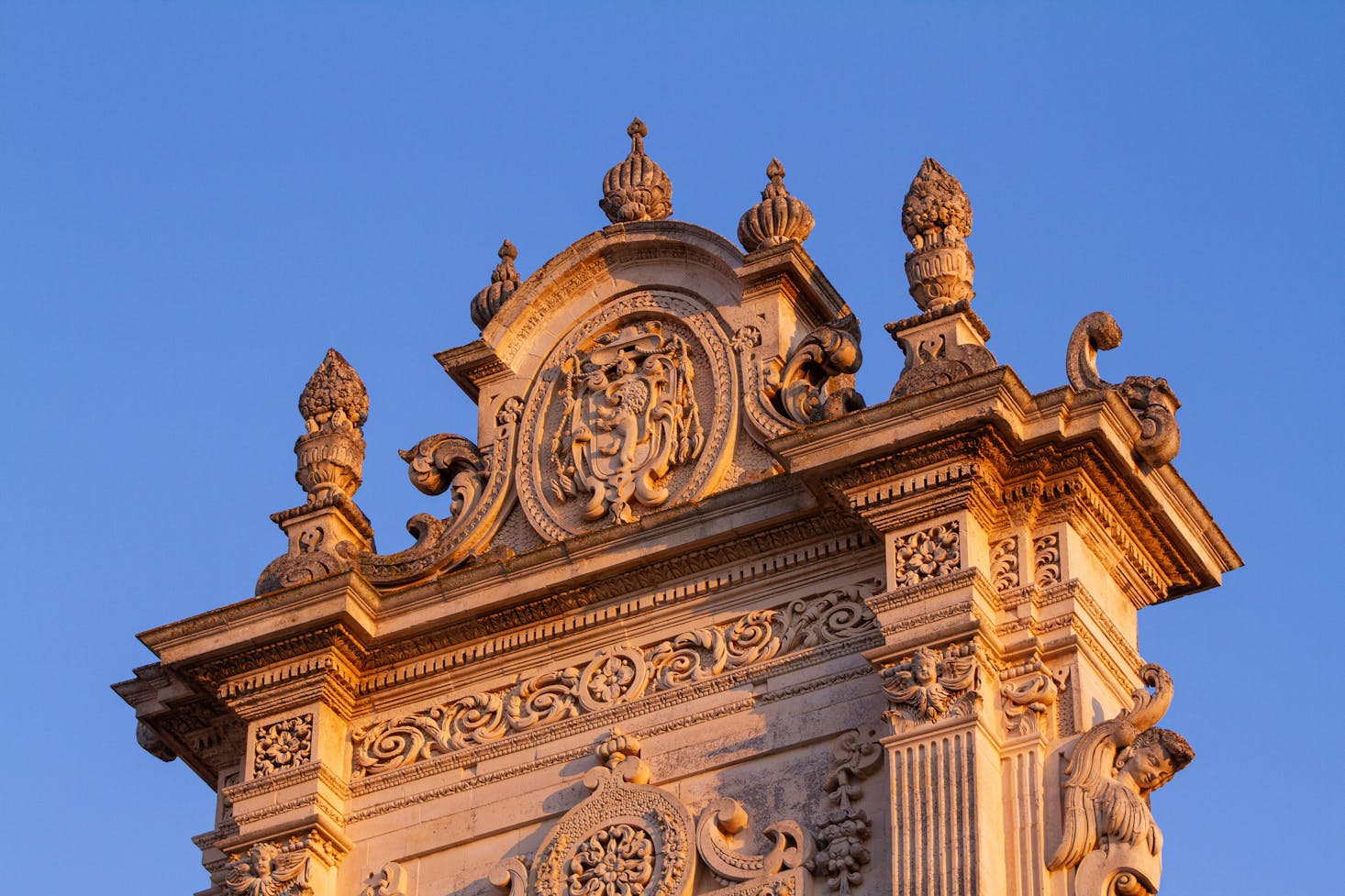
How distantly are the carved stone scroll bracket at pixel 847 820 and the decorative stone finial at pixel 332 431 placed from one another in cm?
447

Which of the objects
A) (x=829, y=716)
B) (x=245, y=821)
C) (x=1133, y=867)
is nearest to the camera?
(x=1133, y=867)

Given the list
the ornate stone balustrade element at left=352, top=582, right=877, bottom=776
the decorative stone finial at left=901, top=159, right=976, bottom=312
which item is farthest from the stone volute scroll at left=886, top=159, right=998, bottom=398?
the ornate stone balustrade element at left=352, top=582, right=877, bottom=776

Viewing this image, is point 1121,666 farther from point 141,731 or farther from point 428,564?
point 141,731

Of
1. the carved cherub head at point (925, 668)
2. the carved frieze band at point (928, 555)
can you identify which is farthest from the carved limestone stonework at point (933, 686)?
the carved frieze band at point (928, 555)

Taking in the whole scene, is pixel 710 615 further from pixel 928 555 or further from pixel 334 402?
pixel 334 402

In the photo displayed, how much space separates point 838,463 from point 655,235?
2.83 meters

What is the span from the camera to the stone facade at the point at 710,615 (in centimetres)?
1995

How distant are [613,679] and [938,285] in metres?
3.14

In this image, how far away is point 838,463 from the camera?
20781 mm

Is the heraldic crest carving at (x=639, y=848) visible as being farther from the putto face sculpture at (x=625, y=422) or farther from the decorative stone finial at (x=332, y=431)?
the decorative stone finial at (x=332, y=431)

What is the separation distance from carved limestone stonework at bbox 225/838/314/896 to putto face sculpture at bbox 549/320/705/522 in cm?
281

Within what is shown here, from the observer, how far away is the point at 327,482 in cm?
2317

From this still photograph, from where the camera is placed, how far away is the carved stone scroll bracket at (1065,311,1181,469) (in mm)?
20812

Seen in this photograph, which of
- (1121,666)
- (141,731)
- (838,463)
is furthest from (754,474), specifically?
(141,731)
